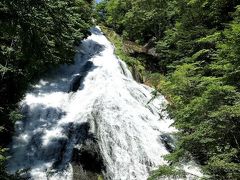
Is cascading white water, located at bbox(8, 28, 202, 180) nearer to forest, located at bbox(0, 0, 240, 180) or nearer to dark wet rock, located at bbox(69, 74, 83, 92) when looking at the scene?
dark wet rock, located at bbox(69, 74, 83, 92)

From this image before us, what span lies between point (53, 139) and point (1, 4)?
762 cm

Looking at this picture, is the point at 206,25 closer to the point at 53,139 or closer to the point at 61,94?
the point at 61,94

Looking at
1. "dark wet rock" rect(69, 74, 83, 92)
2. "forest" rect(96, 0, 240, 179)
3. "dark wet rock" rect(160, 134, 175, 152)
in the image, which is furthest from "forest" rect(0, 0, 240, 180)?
"dark wet rock" rect(69, 74, 83, 92)

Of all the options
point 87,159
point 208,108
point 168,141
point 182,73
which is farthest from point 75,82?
point 208,108

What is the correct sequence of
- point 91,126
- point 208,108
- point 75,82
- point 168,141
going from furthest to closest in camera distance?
point 75,82
point 168,141
point 91,126
point 208,108

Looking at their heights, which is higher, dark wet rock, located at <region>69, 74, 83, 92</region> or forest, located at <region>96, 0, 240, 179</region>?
forest, located at <region>96, 0, 240, 179</region>

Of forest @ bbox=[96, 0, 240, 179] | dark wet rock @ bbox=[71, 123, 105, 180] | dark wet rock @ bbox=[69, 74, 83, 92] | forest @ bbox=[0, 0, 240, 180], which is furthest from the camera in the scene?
dark wet rock @ bbox=[69, 74, 83, 92]

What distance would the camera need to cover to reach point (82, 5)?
2619 centimetres

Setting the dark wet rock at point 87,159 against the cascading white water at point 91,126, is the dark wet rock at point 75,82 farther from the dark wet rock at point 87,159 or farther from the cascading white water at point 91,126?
the dark wet rock at point 87,159

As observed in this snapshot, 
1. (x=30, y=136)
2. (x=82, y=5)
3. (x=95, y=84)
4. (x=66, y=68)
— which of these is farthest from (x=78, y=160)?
(x=82, y=5)

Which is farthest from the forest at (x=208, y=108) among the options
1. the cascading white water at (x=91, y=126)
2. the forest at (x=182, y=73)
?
the cascading white water at (x=91, y=126)

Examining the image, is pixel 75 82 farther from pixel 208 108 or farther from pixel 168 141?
pixel 208 108

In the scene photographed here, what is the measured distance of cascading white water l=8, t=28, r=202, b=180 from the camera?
1372 cm

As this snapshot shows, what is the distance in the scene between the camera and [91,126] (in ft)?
49.3
